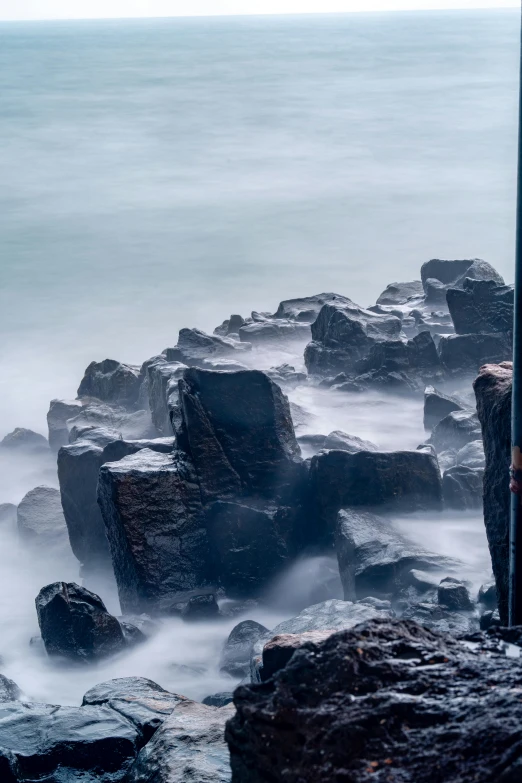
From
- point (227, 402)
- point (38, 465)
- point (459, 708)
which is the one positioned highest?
Result: point (459, 708)

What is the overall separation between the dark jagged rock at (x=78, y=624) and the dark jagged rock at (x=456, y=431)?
4.72 metres

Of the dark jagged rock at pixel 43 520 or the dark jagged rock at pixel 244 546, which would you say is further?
the dark jagged rock at pixel 43 520

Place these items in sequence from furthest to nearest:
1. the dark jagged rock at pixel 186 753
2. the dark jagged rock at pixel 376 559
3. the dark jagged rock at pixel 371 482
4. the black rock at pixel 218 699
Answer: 1. the dark jagged rock at pixel 371 482
2. the dark jagged rock at pixel 376 559
3. the black rock at pixel 218 699
4. the dark jagged rock at pixel 186 753

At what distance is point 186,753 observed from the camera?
164 inches

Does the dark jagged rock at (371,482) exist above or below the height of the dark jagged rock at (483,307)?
below

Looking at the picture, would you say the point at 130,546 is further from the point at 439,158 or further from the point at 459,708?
the point at 439,158

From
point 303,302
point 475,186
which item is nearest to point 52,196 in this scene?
point 475,186

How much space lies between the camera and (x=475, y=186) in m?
39.7

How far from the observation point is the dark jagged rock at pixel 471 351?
13.0 metres

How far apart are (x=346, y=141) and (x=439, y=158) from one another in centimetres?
1036

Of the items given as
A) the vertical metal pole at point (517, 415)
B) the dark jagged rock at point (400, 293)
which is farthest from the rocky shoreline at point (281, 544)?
the vertical metal pole at point (517, 415)

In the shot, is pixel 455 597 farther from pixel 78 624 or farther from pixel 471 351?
pixel 471 351

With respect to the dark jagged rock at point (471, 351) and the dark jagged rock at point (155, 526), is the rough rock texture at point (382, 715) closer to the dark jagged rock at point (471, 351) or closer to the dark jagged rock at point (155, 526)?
the dark jagged rock at point (155, 526)

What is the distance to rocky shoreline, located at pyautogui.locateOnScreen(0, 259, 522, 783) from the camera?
250 cm
